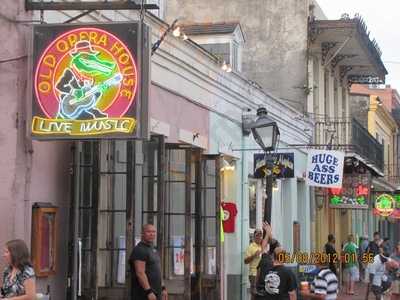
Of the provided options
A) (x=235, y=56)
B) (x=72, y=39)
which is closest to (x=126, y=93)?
(x=72, y=39)

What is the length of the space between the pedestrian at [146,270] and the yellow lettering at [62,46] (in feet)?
7.54

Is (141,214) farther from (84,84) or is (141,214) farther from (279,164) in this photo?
(279,164)

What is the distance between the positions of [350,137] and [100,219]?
18.7 meters

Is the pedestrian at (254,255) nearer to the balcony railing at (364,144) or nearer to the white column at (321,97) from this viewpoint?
the white column at (321,97)

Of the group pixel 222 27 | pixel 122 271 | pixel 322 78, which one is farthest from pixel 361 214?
pixel 122 271

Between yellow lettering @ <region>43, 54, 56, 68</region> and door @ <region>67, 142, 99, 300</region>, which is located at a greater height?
yellow lettering @ <region>43, 54, 56, 68</region>

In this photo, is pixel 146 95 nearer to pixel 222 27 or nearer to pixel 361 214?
pixel 222 27

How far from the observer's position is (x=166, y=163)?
12.8 metres

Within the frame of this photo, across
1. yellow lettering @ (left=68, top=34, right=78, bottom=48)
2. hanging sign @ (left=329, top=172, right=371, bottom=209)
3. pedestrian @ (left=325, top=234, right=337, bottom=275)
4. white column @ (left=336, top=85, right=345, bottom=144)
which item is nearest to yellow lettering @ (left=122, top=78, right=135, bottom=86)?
yellow lettering @ (left=68, top=34, right=78, bottom=48)

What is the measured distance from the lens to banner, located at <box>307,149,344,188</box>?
18.8 m

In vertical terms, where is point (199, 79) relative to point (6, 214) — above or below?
above

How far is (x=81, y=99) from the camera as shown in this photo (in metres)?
8.73

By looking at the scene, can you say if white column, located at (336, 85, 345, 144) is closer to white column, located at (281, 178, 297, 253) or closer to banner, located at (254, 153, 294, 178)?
white column, located at (281, 178, 297, 253)

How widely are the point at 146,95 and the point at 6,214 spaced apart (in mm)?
1929
